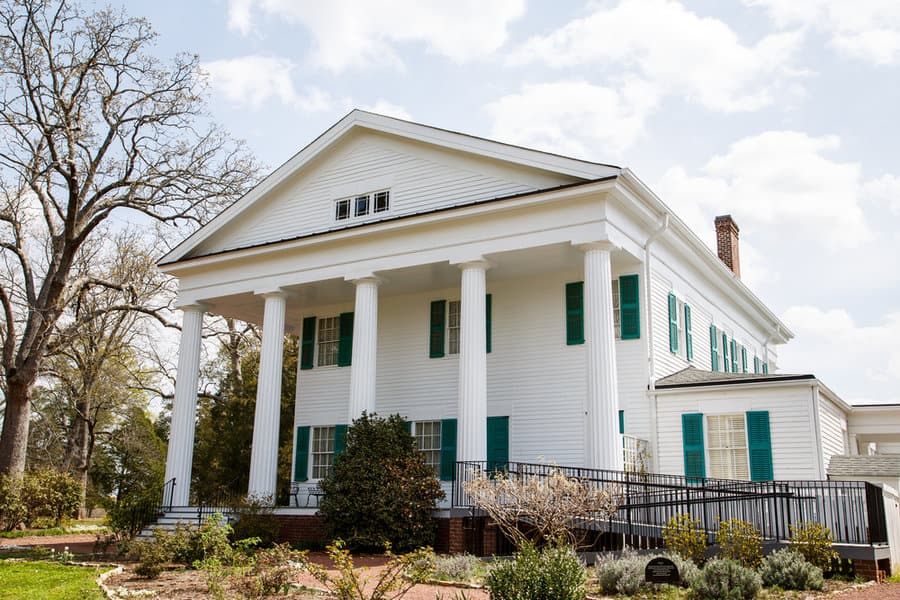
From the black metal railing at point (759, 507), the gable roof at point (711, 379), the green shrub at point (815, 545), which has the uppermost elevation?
the gable roof at point (711, 379)

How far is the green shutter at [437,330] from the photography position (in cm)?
2261

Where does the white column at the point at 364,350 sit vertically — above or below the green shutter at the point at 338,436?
above

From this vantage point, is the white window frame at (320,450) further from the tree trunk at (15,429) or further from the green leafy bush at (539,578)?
the green leafy bush at (539,578)

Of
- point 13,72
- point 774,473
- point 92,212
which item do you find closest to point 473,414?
A: point 774,473

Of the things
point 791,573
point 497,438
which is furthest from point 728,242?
point 791,573

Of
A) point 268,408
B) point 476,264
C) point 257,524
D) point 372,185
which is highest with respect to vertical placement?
point 372,185

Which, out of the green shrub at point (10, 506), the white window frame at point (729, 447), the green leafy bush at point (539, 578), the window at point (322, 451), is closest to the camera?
the green leafy bush at point (539, 578)

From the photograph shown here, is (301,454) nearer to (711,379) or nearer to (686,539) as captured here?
(711,379)

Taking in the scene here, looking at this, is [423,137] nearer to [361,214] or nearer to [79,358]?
[361,214]

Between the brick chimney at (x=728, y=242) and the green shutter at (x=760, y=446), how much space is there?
12.0 meters

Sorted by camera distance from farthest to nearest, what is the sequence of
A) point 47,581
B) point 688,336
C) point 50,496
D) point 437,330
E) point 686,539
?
point 50,496 → point 688,336 → point 437,330 → point 686,539 → point 47,581

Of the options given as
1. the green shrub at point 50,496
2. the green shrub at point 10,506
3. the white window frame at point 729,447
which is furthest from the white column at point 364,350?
the green shrub at point 50,496

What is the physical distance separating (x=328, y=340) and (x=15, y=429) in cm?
1102

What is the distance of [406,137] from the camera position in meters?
21.7
